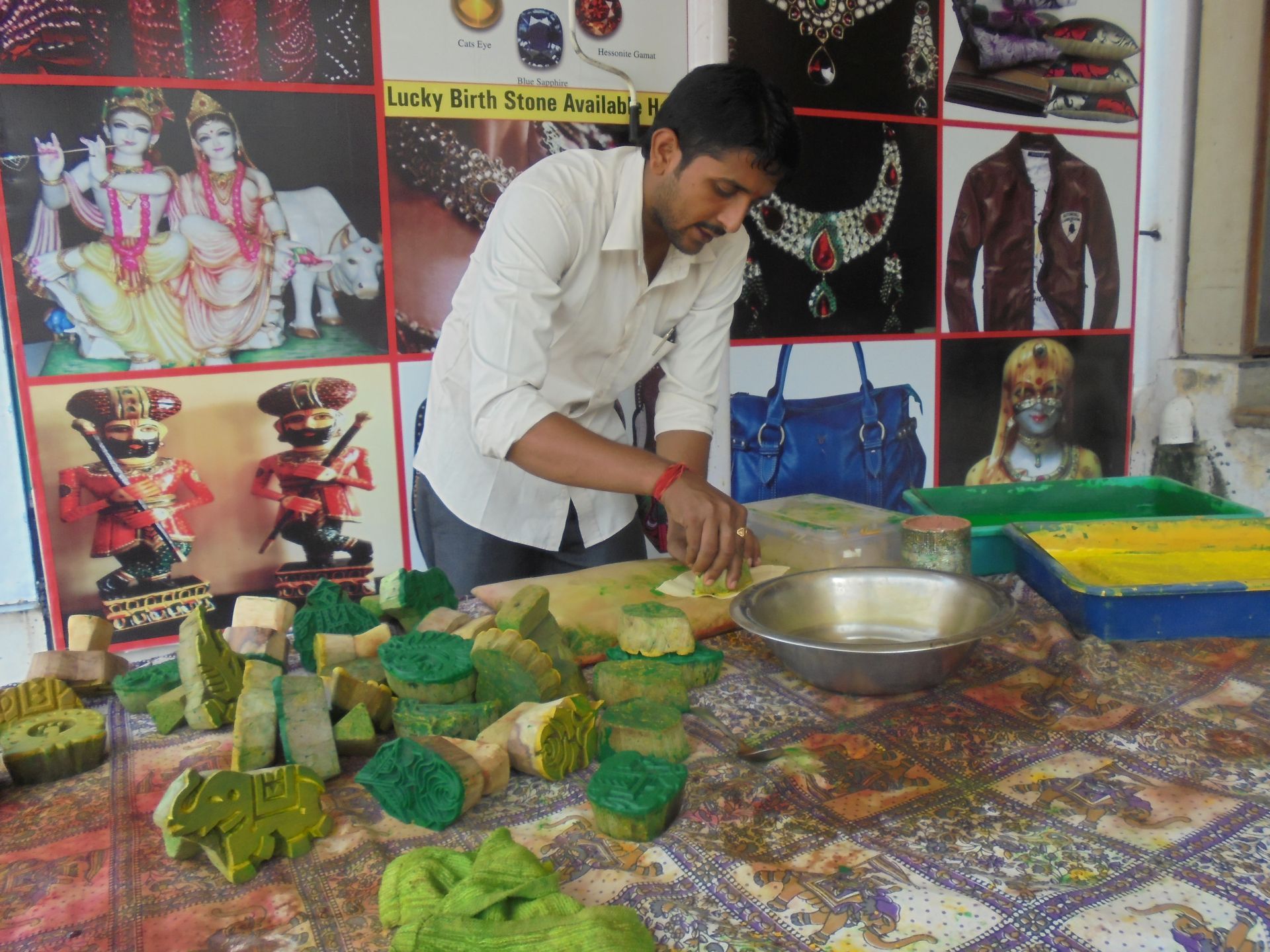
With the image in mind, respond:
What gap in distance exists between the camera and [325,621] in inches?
58.2

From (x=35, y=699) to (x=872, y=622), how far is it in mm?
1232

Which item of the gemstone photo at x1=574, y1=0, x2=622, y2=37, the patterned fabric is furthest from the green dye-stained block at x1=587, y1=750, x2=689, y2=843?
the gemstone photo at x1=574, y1=0, x2=622, y2=37

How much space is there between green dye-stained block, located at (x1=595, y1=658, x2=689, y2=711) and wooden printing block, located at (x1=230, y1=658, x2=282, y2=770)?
43cm

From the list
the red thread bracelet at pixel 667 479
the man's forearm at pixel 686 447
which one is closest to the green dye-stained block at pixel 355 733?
the red thread bracelet at pixel 667 479

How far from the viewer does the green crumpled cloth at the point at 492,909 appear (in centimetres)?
78

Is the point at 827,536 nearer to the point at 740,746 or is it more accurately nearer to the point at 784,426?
the point at 740,746

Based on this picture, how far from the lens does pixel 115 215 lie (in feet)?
7.83

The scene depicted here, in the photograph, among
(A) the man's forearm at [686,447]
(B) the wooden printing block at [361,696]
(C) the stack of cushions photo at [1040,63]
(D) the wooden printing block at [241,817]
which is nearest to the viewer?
(D) the wooden printing block at [241,817]

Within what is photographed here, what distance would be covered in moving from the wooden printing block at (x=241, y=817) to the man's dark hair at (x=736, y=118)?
1205 millimetres

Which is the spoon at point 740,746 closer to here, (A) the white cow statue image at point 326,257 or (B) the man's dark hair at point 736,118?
(B) the man's dark hair at point 736,118

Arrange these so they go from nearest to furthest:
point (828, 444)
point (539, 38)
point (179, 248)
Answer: point (179, 248) → point (539, 38) → point (828, 444)


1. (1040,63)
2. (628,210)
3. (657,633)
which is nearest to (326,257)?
(628,210)

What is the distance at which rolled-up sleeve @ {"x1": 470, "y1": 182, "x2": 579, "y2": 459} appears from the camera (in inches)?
65.4

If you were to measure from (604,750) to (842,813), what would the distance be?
0.31m
